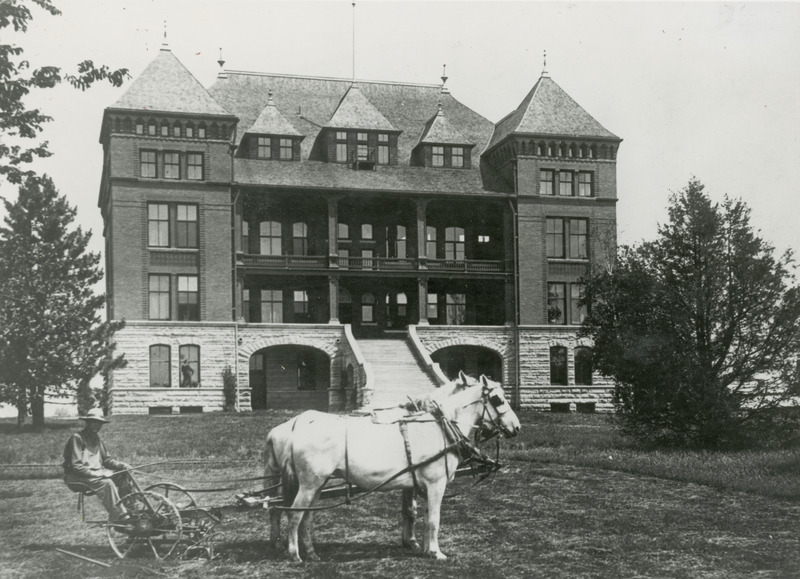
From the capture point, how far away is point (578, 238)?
43.0m

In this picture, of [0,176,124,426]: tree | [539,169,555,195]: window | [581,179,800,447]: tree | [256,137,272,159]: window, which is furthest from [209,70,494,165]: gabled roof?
[581,179,800,447]: tree

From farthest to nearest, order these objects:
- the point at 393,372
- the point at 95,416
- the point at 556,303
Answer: the point at 556,303 → the point at 393,372 → the point at 95,416

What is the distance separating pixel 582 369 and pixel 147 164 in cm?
2257

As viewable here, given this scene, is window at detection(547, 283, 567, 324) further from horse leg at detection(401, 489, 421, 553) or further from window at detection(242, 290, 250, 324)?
horse leg at detection(401, 489, 421, 553)

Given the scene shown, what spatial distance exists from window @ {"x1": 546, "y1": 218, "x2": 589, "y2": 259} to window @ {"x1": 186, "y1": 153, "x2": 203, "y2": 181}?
55.4 feet

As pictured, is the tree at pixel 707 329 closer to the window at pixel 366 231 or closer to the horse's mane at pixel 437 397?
the horse's mane at pixel 437 397

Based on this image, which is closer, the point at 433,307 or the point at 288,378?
the point at 288,378

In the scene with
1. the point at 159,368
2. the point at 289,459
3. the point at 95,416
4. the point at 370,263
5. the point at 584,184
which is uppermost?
the point at 584,184

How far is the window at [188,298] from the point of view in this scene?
125 ft

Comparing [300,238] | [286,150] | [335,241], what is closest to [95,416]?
[335,241]

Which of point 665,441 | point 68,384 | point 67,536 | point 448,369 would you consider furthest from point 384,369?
point 67,536

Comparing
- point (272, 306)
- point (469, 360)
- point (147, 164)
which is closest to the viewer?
point (147, 164)

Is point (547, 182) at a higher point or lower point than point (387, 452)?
higher

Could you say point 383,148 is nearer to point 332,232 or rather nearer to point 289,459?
point 332,232
